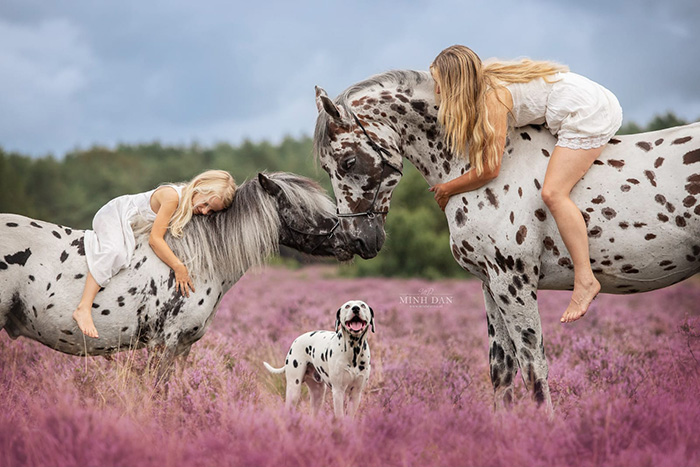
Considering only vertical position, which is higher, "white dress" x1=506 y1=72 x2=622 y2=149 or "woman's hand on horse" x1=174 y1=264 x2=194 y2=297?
"white dress" x1=506 y1=72 x2=622 y2=149

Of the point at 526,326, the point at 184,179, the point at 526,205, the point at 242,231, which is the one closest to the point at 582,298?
the point at 526,326

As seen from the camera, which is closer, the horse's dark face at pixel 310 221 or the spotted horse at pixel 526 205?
the spotted horse at pixel 526 205

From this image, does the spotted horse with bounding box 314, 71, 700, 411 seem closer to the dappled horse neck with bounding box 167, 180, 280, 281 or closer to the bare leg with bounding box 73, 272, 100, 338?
the dappled horse neck with bounding box 167, 180, 280, 281

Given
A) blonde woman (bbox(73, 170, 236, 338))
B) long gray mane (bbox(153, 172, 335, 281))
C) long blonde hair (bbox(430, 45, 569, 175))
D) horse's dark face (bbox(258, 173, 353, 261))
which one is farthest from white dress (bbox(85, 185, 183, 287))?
long blonde hair (bbox(430, 45, 569, 175))

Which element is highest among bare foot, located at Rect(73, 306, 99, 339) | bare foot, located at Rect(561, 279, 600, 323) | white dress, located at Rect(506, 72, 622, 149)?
white dress, located at Rect(506, 72, 622, 149)

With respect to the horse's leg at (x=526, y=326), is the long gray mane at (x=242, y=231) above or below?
above

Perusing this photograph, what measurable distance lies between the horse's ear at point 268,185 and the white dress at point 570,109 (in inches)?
78.1

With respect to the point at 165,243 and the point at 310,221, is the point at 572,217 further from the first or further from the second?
the point at 165,243

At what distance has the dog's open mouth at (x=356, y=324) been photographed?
14.8ft

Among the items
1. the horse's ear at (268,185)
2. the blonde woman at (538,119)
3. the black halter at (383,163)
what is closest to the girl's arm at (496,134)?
the blonde woman at (538,119)

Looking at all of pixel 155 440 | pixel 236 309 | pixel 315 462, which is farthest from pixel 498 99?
pixel 236 309

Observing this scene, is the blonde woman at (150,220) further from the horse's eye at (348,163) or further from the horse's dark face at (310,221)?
the horse's eye at (348,163)

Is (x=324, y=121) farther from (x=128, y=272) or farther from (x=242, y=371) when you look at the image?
(x=242, y=371)

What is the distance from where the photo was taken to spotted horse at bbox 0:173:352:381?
4074 mm
